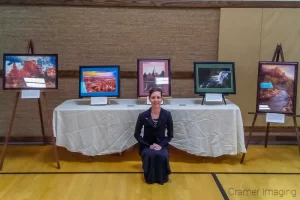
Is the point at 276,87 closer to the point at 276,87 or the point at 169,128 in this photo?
the point at 276,87

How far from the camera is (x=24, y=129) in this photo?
4688 millimetres

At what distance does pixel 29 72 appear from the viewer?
153 inches

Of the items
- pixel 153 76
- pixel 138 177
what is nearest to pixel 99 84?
pixel 153 76

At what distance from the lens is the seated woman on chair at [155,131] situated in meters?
Result: 3.42

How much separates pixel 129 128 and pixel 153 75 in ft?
2.26

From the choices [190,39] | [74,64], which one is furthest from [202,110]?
[74,64]

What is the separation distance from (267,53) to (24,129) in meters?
3.24

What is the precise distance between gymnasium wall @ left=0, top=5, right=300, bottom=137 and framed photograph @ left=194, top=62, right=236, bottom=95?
0.47 meters

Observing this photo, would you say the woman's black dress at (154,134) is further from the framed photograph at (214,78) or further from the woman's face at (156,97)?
the framed photograph at (214,78)

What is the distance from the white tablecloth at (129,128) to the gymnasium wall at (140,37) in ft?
2.76

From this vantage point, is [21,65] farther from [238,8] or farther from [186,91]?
[238,8]

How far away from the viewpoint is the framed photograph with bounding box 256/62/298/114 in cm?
398

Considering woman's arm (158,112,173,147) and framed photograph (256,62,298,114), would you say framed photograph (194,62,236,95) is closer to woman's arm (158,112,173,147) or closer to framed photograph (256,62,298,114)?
framed photograph (256,62,298,114)

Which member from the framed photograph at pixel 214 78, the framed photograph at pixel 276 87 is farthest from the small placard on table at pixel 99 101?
the framed photograph at pixel 276 87
